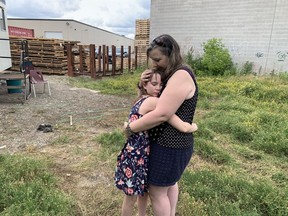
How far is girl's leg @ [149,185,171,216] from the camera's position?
73.7 inches

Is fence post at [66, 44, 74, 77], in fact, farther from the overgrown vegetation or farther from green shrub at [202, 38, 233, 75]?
the overgrown vegetation

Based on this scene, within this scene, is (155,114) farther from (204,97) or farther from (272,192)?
(204,97)

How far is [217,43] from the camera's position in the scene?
12125 mm

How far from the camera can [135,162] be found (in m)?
1.80

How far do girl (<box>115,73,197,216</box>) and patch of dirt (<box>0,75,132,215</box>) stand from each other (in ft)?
2.88

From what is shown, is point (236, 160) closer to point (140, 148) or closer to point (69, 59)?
point (140, 148)

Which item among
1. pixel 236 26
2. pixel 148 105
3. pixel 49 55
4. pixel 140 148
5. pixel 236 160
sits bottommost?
pixel 236 160

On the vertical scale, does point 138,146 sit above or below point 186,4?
below

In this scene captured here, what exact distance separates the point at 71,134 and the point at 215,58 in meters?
8.87

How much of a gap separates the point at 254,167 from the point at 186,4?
462 inches

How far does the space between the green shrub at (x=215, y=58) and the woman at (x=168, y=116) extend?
1054 centimetres

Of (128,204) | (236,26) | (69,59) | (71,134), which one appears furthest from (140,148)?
(236,26)

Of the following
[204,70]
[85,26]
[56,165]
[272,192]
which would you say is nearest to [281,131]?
[272,192]

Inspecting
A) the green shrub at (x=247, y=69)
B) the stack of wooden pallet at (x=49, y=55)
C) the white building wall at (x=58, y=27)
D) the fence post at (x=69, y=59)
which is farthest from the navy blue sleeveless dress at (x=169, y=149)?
the white building wall at (x=58, y=27)
